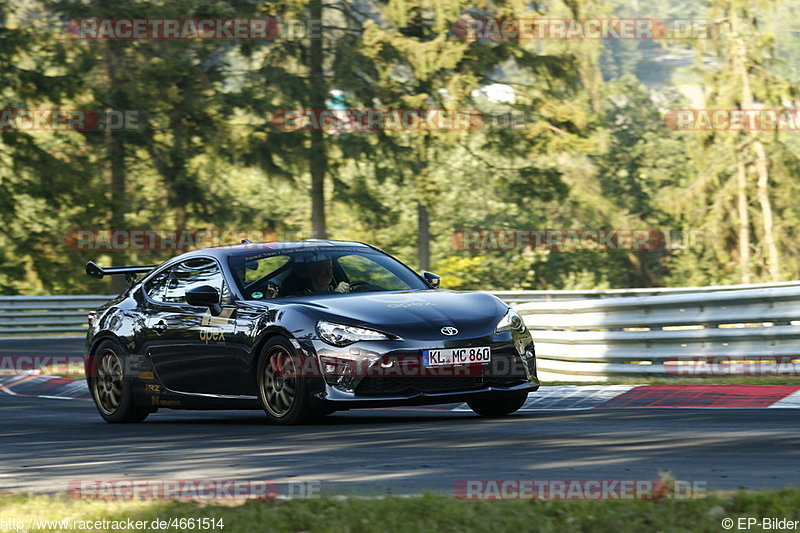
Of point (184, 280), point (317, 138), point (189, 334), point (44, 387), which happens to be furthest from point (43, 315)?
point (189, 334)

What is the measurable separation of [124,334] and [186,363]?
40.4 inches

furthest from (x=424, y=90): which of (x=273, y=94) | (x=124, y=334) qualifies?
(x=124, y=334)

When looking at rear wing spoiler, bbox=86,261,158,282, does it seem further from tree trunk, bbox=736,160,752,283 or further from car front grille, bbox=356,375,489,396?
tree trunk, bbox=736,160,752,283

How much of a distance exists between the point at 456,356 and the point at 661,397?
2.41 meters

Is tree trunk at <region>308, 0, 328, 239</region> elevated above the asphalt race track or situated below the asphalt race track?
above

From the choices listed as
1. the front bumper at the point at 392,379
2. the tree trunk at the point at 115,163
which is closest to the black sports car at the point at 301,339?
the front bumper at the point at 392,379

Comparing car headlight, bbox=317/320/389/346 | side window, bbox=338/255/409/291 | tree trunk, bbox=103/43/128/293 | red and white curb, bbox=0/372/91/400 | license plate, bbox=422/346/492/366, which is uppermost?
tree trunk, bbox=103/43/128/293

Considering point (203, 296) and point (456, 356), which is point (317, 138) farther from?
point (456, 356)

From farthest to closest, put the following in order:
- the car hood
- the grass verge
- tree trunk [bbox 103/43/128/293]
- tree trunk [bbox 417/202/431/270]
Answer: tree trunk [bbox 417/202/431/270], tree trunk [bbox 103/43/128/293], the car hood, the grass verge

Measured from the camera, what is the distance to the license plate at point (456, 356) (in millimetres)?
9258

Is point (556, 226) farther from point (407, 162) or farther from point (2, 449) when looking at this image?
point (2, 449)

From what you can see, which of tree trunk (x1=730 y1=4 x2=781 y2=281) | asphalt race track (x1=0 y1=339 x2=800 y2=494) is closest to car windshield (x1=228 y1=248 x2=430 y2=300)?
asphalt race track (x1=0 y1=339 x2=800 y2=494)

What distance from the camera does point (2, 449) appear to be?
30.7 ft

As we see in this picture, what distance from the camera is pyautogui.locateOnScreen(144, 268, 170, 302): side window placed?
11.4m
